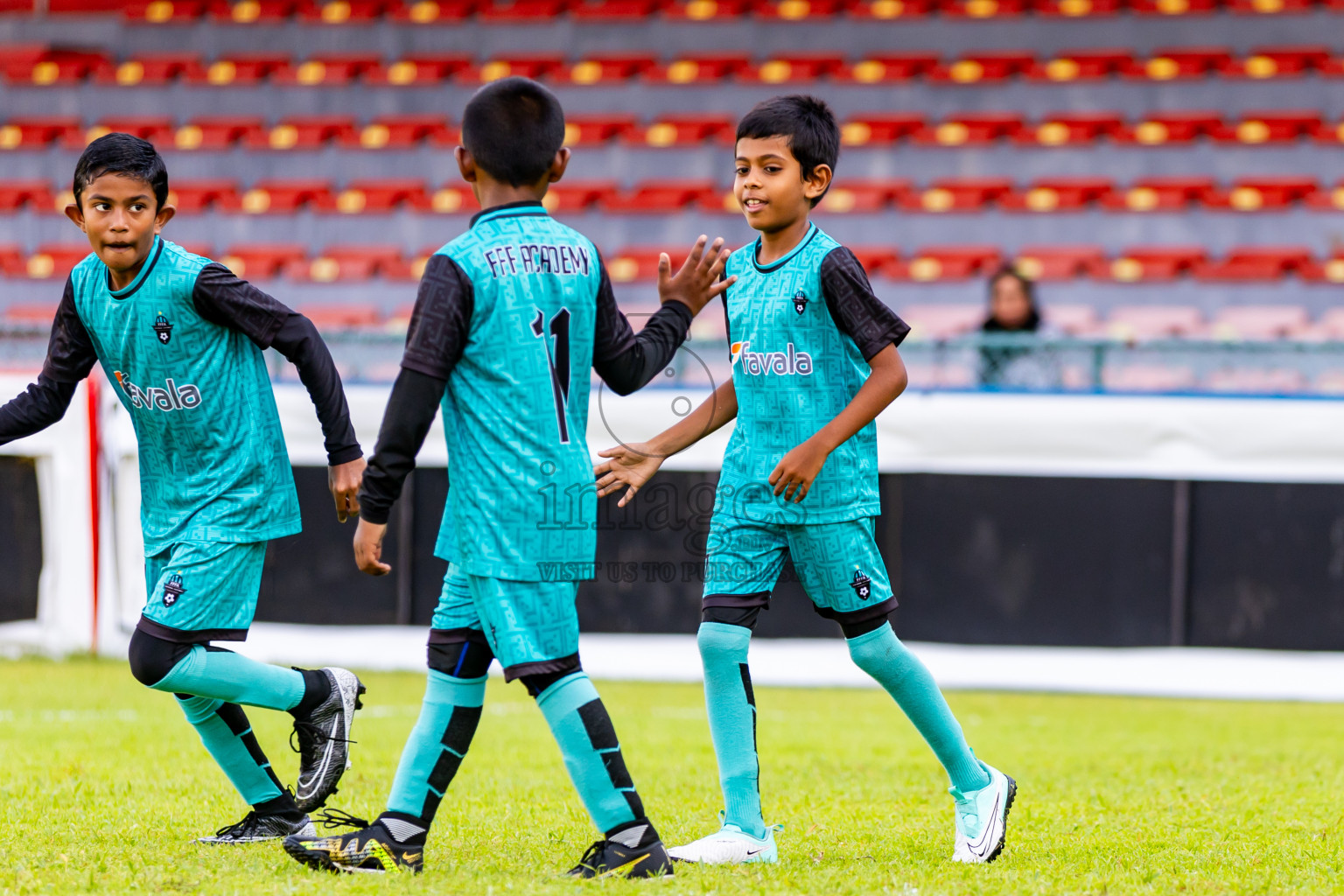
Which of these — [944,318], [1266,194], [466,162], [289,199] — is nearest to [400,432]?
[466,162]

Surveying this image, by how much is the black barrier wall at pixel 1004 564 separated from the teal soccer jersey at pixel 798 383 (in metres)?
3.85

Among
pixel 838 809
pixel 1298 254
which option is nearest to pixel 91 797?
pixel 838 809

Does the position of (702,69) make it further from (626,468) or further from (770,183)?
(626,468)

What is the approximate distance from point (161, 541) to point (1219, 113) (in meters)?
12.5

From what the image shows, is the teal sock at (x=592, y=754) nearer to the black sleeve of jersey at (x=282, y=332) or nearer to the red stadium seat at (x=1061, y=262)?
the black sleeve of jersey at (x=282, y=332)

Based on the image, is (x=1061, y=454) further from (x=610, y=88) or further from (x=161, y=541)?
(x=610, y=88)

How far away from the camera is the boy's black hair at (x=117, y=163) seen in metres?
3.53

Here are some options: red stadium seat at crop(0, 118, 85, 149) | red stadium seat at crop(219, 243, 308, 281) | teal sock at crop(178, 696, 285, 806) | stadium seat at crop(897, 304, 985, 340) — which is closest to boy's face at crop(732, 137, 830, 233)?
teal sock at crop(178, 696, 285, 806)

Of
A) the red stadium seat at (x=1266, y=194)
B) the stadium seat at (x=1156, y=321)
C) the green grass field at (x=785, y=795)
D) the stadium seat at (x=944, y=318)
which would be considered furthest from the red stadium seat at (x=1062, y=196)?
the green grass field at (x=785, y=795)

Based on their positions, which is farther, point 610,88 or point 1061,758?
point 610,88

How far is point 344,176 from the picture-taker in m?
14.7

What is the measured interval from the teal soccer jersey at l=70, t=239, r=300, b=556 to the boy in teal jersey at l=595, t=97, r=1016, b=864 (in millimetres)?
949

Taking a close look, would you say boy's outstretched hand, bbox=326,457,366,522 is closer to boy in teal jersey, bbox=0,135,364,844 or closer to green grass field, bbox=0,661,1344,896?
boy in teal jersey, bbox=0,135,364,844

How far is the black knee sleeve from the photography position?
3.44 m
